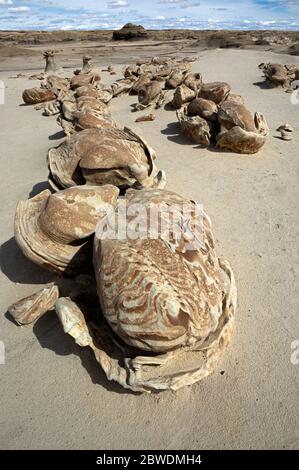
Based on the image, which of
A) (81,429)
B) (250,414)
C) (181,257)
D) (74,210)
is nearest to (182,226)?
(181,257)

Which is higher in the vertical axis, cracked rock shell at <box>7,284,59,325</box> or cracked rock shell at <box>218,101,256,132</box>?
cracked rock shell at <box>218,101,256,132</box>

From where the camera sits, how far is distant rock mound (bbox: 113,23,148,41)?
35469 millimetres

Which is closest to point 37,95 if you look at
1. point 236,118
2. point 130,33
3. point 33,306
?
point 236,118

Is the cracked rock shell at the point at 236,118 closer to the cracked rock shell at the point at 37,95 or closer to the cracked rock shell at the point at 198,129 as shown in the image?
the cracked rock shell at the point at 198,129

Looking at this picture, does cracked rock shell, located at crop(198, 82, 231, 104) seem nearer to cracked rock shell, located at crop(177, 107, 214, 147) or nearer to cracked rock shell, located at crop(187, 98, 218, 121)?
cracked rock shell, located at crop(187, 98, 218, 121)

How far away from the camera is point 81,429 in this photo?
5.62 ft

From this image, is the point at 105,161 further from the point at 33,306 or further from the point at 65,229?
the point at 33,306

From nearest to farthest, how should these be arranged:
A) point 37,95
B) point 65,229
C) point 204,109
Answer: point 65,229, point 204,109, point 37,95

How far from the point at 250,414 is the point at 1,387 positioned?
4.54 feet

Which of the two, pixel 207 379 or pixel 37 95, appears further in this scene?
pixel 37 95

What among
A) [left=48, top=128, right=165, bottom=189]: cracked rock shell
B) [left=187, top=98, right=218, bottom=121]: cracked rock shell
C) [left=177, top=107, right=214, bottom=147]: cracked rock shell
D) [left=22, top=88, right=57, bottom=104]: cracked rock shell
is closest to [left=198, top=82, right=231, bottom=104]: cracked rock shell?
[left=187, top=98, right=218, bottom=121]: cracked rock shell

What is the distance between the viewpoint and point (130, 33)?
36.2 meters

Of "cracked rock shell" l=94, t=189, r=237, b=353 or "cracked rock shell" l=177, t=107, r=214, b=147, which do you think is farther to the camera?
"cracked rock shell" l=177, t=107, r=214, b=147

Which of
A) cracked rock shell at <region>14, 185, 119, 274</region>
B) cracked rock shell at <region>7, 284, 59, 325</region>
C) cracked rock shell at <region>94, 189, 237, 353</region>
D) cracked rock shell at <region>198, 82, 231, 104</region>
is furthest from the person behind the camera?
cracked rock shell at <region>198, 82, 231, 104</region>
